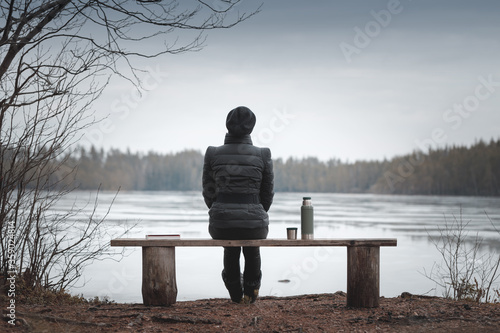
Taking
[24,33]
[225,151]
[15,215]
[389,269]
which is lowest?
[389,269]

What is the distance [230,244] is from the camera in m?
5.82

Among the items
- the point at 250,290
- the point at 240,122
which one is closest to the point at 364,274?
the point at 250,290

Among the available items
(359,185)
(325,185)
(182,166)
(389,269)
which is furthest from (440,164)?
(389,269)

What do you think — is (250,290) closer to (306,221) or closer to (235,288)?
(235,288)

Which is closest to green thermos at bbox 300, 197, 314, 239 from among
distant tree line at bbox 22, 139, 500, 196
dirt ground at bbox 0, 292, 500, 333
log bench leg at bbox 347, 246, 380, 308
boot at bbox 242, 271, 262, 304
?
log bench leg at bbox 347, 246, 380, 308

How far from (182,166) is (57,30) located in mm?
130899

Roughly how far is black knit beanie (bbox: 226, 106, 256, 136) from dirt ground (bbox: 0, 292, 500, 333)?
1.84m

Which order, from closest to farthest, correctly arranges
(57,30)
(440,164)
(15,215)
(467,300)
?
(57,30) < (15,215) < (467,300) < (440,164)

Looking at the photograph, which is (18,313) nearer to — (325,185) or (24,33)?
(24,33)

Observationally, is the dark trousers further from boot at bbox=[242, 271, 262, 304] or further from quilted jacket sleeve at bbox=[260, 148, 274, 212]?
quilted jacket sleeve at bbox=[260, 148, 274, 212]

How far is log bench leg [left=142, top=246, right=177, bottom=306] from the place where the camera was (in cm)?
594

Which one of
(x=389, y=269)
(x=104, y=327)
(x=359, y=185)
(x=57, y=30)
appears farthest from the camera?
(x=359, y=185)

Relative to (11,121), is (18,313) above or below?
below

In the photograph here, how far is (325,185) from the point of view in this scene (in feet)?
457
